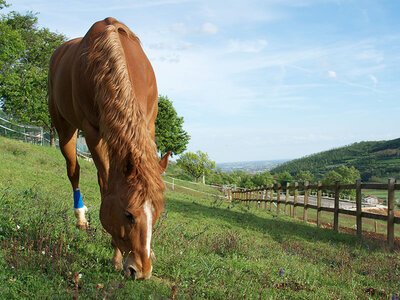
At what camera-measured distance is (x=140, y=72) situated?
3.28m

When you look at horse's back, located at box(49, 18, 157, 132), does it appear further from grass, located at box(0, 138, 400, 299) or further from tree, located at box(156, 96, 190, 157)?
tree, located at box(156, 96, 190, 157)

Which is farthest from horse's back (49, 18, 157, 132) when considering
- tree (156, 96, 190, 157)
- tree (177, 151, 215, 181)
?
tree (177, 151, 215, 181)

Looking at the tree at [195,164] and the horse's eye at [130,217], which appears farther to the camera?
the tree at [195,164]

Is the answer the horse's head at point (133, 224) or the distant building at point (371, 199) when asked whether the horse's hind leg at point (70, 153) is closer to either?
the horse's head at point (133, 224)

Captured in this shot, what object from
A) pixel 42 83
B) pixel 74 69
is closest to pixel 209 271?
pixel 74 69

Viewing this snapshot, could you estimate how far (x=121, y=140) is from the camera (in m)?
2.45

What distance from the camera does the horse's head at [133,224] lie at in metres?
2.32

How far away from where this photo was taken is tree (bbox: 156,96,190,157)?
42.5 metres

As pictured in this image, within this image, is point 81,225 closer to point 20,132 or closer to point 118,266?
point 118,266

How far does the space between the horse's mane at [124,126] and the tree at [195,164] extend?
57.7m

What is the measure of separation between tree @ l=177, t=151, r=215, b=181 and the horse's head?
191ft

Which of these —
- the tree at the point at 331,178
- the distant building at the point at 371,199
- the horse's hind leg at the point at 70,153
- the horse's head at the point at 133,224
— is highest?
the horse's hind leg at the point at 70,153

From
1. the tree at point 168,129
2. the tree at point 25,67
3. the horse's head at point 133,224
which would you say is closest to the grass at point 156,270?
the horse's head at point 133,224

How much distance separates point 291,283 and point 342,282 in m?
0.73
